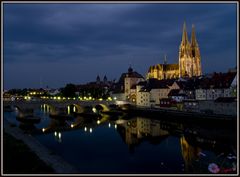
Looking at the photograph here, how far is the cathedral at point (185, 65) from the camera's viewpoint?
112 m

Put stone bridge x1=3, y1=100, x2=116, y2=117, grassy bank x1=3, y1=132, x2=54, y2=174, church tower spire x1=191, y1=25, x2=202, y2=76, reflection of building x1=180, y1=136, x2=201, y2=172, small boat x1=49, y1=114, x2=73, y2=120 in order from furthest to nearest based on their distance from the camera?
church tower spire x1=191, y1=25, x2=202, y2=76 → small boat x1=49, y1=114, x2=73, y2=120 → stone bridge x1=3, y1=100, x2=116, y2=117 → reflection of building x1=180, y1=136, x2=201, y2=172 → grassy bank x1=3, y1=132, x2=54, y2=174

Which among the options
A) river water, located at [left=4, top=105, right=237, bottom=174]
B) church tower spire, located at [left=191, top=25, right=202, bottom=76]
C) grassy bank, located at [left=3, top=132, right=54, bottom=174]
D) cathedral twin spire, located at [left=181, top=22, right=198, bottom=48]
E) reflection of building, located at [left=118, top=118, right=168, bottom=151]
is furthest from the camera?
church tower spire, located at [left=191, top=25, right=202, bottom=76]

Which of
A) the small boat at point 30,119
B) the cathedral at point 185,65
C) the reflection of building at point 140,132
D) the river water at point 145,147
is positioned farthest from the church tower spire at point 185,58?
the small boat at point 30,119

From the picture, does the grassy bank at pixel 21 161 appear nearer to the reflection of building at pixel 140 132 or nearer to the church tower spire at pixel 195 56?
the reflection of building at pixel 140 132

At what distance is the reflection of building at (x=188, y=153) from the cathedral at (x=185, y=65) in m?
78.2

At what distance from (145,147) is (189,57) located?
84.3 metres

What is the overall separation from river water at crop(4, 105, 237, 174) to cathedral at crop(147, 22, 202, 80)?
66480 millimetres

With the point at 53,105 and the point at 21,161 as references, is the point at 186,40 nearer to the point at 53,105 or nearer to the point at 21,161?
the point at 53,105

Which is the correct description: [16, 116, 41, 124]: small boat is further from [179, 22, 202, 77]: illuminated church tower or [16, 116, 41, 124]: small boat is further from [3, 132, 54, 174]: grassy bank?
[179, 22, 202, 77]: illuminated church tower

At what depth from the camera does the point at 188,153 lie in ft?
96.0

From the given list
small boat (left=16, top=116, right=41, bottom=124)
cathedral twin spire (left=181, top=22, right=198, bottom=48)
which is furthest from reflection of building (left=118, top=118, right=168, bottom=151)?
cathedral twin spire (left=181, top=22, right=198, bottom=48)

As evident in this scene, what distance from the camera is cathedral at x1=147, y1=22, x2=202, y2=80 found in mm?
112375

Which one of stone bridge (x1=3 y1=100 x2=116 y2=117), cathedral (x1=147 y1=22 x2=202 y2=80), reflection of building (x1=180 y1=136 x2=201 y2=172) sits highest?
cathedral (x1=147 y1=22 x2=202 y2=80)

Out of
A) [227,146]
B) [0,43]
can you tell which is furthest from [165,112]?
[0,43]
